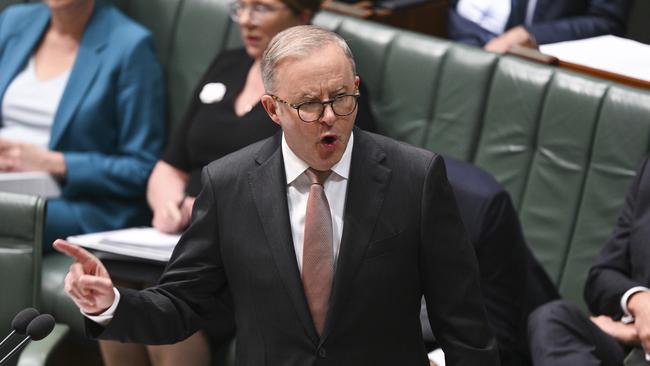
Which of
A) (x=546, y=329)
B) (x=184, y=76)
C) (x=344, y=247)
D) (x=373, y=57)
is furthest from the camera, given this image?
(x=184, y=76)

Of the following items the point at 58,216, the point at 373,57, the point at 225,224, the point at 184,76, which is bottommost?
the point at 58,216

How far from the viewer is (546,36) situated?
292cm

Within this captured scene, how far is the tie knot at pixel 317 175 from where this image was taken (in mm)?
1730

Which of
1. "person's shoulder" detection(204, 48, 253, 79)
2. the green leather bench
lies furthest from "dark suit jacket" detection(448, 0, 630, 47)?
"person's shoulder" detection(204, 48, 253, 79)

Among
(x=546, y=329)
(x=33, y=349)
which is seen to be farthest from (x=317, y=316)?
(x=33, y=349)

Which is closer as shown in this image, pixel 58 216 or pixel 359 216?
pixel 359 216

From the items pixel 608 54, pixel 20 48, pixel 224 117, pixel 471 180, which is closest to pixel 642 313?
pixel 471 180

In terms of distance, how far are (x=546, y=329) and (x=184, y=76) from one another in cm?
143

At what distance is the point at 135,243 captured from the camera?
2.53m

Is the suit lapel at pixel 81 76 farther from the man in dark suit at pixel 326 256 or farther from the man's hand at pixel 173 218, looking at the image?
the man in dark suit at pixel 326 256

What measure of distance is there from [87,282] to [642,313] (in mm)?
980

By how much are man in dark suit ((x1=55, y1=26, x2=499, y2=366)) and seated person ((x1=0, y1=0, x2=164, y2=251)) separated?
125 cm

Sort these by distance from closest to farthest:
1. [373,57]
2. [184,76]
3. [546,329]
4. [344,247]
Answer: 1. [344,247]
2. [546,329]
3. [373,57]
4. [184,76]

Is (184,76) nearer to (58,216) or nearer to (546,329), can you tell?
(58,216)
